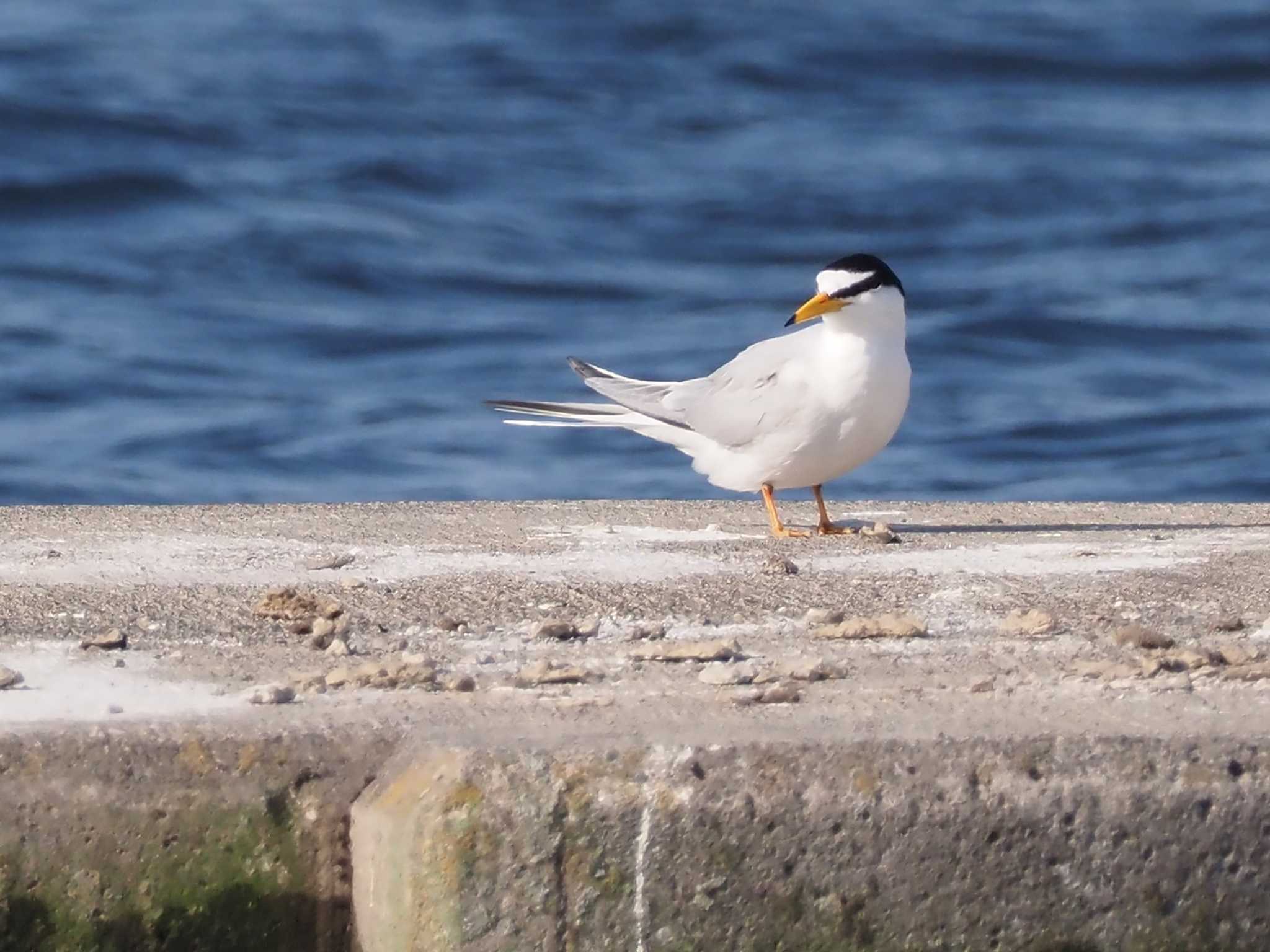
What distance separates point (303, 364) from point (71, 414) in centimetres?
156

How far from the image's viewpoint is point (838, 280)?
16.7ft

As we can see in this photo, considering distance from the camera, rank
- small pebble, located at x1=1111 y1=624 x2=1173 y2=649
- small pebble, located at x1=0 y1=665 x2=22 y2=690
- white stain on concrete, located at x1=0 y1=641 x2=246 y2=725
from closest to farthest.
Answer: white stain on concrete, located at x1=0 y1=641 x2=246 y2=725, small pebble, located at x1=0 y1=665 x2=22 y2=690, small pebble, located at x1=1111 y1=624 x2=1173 y2=649

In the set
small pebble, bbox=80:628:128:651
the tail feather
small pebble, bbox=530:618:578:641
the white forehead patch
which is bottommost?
the tail feather

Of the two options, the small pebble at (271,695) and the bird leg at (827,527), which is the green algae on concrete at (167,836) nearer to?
the small pebble at (271,695)

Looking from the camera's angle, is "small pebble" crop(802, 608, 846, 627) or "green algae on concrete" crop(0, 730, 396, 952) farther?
"small pebble" crop(802, 608, 846, 627)

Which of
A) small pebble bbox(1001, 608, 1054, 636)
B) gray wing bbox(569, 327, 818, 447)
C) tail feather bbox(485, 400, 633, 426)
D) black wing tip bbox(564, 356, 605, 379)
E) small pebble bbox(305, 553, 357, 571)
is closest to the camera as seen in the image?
small pebble bbox(1001, 608, 1054, 636)

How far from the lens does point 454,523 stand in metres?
4.75

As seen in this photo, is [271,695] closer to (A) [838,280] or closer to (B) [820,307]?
(B) [820,307]

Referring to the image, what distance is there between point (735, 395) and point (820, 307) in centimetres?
39

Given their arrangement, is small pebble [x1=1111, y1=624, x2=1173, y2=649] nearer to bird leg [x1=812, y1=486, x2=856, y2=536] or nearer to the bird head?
bird leg [x1=812, y1=486, x2=856, y2=536]

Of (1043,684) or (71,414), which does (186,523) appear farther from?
(71,414)

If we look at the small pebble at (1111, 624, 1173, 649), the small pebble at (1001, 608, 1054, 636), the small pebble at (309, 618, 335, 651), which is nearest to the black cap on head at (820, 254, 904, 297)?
the small pebble at (1001, 608, 1054, 636)

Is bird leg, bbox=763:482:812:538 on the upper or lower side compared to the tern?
lower

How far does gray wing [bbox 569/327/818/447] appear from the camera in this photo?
16.8ft
